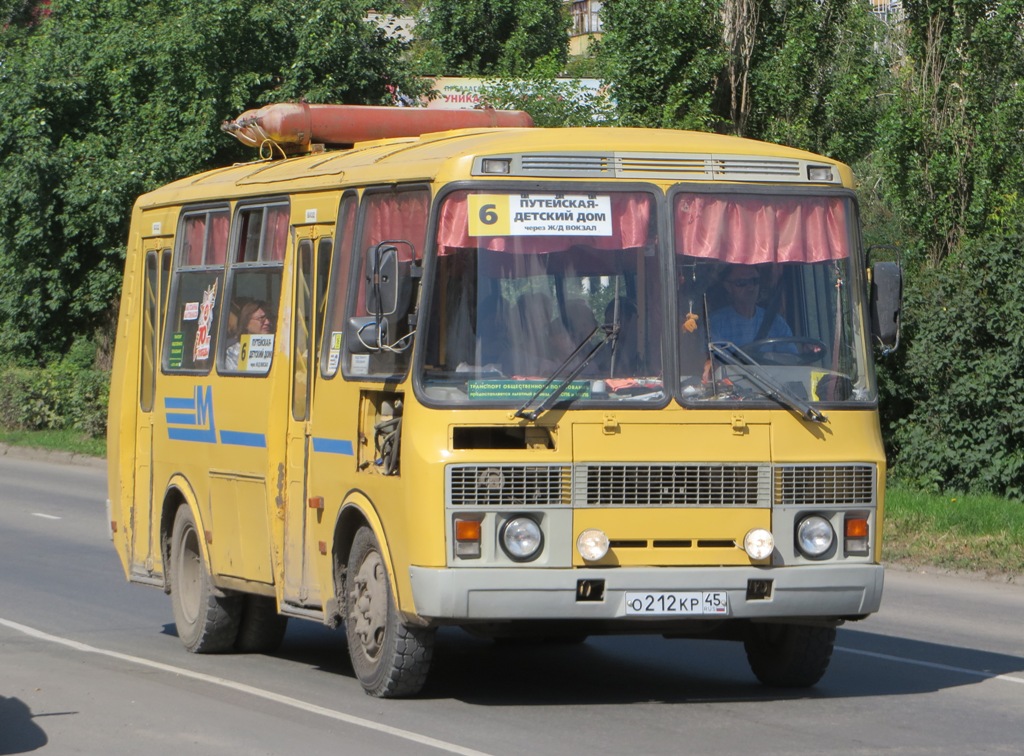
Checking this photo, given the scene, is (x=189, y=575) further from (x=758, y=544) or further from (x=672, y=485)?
(x=758, y=544)

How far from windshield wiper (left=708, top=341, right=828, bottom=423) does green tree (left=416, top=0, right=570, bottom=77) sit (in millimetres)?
38628

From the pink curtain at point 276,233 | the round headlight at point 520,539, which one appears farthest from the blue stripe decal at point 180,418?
the round headlight at point 520,539

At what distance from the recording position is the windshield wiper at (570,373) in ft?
28.0

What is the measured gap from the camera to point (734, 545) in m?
8.75

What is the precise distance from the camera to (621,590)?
28.1ft

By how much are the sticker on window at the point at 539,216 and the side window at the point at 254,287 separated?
7.25ft

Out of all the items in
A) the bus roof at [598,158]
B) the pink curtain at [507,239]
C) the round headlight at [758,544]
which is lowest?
the round headlight at [758,544]

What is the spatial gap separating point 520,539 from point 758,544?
1144mm

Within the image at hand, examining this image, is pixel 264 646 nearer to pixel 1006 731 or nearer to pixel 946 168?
pixel 1006 731

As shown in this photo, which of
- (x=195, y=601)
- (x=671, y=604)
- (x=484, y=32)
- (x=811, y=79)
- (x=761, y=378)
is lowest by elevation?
(x=195, y=601)

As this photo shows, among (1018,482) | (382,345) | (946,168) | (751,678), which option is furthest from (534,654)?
(946,168)

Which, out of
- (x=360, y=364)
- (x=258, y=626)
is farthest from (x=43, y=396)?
(x=360, y=364)

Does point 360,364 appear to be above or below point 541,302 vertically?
below

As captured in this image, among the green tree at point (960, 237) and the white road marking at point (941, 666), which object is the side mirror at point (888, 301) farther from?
the green tree at point (960, 237)
